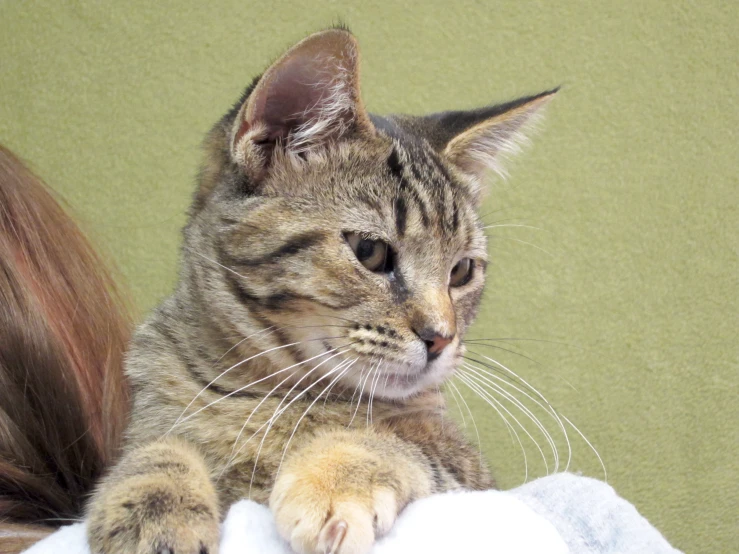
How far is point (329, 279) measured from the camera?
26.5 inches

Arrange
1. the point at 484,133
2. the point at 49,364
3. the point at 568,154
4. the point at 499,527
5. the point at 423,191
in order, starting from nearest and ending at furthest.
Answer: the point at 499,527 → the point at 49,364 → the point at 423,191 → the point at 484,133 → the point at 568,154

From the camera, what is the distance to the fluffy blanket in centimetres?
46

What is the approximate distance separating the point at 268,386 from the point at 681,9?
1.35m

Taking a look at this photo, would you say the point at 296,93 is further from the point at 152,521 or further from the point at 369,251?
the point at 152,521

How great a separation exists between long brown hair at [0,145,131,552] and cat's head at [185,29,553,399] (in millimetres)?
139

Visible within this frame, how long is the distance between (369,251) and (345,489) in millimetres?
267

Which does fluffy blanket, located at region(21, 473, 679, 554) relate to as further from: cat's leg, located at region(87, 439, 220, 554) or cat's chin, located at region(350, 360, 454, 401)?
cat's chin, located at region(350, 360, 454, 401)

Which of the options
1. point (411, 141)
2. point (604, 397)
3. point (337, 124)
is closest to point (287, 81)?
point (337, 124)

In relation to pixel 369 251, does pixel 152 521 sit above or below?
below

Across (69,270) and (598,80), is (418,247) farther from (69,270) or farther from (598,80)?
(598,80)

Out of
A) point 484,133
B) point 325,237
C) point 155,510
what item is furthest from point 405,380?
point 484,133

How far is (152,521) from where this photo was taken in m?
0.51

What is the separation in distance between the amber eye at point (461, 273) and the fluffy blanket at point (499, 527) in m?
0.33

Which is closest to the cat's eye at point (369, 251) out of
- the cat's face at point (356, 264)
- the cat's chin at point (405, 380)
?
the cat's face at point (356, 264)
